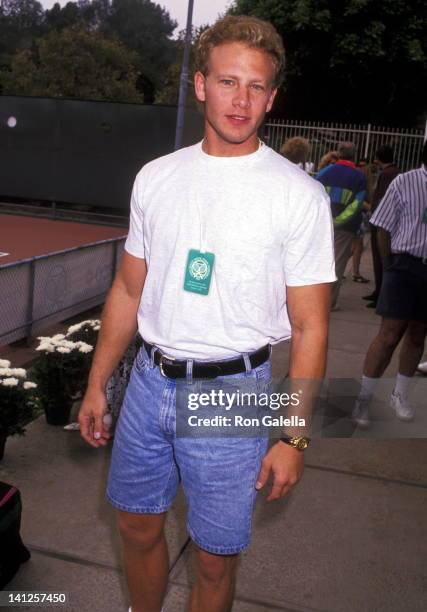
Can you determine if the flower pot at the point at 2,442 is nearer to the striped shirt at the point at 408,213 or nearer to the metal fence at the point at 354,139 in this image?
the striped shirt at the point at 408,213

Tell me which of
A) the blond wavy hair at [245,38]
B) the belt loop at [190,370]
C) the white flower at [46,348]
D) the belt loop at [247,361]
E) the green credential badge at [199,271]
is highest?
the blond wavy hair at [245,38]

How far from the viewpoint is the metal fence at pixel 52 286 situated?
22.4 feet

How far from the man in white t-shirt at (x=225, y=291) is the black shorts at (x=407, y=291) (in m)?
2.64

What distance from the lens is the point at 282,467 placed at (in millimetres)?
2184

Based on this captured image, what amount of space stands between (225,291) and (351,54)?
32.6 m

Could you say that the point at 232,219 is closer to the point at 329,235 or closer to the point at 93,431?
the point at 329,235

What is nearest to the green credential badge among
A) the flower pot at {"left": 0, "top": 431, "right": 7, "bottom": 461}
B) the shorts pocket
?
the shorts pocket

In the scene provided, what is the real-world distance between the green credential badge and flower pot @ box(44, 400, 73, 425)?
9.37 feet

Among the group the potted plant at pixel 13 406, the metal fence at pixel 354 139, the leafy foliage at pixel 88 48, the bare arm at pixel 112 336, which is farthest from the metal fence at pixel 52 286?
the leafy foliage at pixel 88 48

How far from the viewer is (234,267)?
7.34 feet

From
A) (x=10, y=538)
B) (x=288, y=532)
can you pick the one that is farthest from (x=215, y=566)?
(x=288, y=532)

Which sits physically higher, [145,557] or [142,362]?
[142,362]

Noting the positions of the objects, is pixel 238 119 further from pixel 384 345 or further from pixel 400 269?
pixel 384 345

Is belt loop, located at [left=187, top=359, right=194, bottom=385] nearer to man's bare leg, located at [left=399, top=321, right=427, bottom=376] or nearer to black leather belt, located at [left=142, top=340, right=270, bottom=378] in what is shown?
black leather belt, located at [left=142, top=340, right=270, bottom=378]
